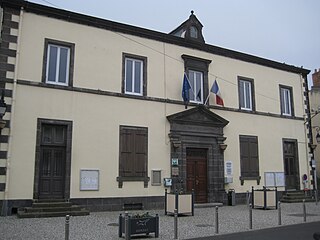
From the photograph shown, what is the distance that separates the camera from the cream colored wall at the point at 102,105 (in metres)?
13.5

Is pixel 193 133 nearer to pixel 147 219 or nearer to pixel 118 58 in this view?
pixel 118 58

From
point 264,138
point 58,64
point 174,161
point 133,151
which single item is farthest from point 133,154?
point 264,138

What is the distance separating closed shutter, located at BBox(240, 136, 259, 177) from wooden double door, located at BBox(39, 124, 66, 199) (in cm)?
919

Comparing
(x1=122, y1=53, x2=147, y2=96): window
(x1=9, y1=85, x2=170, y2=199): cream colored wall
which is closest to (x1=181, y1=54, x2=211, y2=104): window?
(x1=9, y1=85, x2=170, y2=199): cream colored wall

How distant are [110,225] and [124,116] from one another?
227 inches

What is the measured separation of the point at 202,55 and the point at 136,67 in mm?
3908

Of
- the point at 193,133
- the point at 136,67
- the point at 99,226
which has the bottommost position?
the point at 99,226

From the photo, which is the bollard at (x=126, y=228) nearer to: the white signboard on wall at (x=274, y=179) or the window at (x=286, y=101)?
the white signboard on wall at (x=274, y=179)

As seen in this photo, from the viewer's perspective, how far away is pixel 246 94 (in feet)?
65.1

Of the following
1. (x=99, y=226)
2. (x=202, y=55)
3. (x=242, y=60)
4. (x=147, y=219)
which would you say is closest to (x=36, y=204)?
(x=99, y=226)

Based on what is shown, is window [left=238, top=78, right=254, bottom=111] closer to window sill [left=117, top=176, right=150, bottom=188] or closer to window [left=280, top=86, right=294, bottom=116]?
window [left=280, top=86, right=294, bottom=116]

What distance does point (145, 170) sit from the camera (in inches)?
614

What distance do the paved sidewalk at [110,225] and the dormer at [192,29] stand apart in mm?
9007

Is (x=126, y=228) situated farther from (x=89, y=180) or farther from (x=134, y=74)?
(x=134, y=74)
